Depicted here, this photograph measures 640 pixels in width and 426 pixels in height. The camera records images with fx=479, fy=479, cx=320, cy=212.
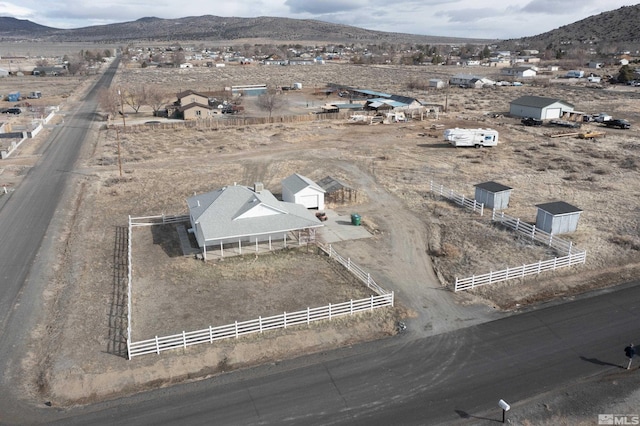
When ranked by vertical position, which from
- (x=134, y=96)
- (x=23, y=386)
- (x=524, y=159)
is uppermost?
(x=134, y=96)

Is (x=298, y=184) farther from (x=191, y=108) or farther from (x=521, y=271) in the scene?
(x=191, y=108)

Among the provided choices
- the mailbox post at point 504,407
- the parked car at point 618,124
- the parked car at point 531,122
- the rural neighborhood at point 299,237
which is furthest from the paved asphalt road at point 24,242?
the parked car at point 618,124

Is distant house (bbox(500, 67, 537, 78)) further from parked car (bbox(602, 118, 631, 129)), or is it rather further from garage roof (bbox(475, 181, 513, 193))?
garage roof (bbox(475, 181, 513, 193))

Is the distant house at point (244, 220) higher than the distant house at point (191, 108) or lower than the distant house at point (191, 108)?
lower

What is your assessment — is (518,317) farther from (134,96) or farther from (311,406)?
(134,96)

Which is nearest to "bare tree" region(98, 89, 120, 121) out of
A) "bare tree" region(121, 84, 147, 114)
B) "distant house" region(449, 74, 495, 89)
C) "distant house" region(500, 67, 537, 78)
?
"bare tree" region(121, 84, 147, 114)

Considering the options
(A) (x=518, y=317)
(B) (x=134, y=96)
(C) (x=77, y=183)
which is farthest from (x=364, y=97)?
(A) (x=518, y=317)

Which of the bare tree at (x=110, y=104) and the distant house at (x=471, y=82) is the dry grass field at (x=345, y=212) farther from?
the distant house at (x=471, y=82)

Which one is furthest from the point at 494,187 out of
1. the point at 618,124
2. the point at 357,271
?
the point at 618,124
